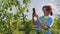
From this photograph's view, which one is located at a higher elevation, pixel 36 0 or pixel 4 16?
pixel 36 0

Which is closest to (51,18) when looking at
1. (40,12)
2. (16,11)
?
(40,12)

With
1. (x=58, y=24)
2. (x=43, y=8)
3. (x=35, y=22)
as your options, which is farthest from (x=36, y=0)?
(x=58, y=24)

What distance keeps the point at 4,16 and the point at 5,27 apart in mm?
151

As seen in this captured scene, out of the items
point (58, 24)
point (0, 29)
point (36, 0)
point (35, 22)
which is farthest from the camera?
point (36, 0)

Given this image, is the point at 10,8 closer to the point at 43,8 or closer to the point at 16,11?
the point at 16,11

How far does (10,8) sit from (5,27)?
268mm

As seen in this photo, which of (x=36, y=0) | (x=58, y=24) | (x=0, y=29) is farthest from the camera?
(x=36, y=0)

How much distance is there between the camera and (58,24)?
322 centimetres

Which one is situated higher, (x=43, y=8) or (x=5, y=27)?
(x=43, y=8)

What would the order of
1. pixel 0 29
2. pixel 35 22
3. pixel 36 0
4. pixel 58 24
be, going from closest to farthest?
pixel 0 29
pixel 58 24
pixel 35 22
pixel 36 0

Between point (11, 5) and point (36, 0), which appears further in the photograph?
point (36, 0)

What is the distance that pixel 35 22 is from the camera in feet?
11.5

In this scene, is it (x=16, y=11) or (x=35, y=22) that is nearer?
(x=16, y=11)

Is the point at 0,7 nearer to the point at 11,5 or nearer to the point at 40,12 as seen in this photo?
the point at 11,5
